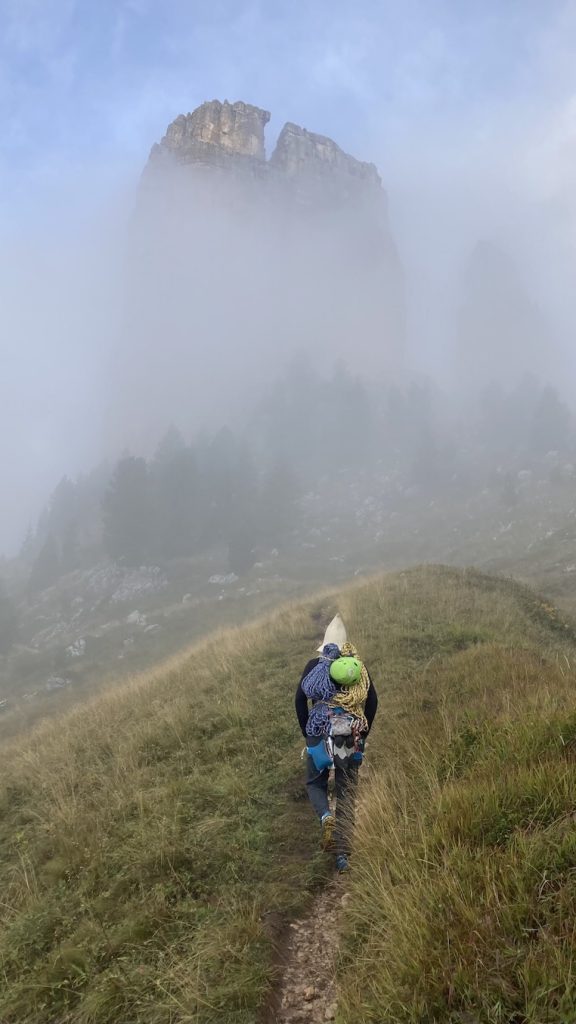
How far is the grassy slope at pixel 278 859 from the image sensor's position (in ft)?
8.18

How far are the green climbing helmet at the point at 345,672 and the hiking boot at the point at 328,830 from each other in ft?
3.91

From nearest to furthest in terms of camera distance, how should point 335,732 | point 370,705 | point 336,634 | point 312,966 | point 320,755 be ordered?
point 312,966 → point 335,732 → point 320,755 → point 370,705 → point 336,634

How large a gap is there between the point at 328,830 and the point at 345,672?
141 cm

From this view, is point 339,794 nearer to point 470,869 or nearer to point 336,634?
point 336,634

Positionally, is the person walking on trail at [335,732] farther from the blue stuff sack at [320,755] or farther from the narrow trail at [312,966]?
the narrow trail at [312,966]

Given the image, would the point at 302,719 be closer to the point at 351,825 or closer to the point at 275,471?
the point at 351,825

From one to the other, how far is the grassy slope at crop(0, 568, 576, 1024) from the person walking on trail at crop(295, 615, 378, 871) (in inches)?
13.9

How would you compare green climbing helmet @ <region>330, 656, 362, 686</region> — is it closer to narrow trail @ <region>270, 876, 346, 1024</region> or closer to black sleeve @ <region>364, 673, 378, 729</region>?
black sleeve @ <region>364, 673, 378, 729</region>

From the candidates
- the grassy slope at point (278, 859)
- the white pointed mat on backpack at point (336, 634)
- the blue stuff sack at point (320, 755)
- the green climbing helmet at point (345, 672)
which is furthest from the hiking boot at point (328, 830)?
the white pointed mat on backpack at point (336, 634)

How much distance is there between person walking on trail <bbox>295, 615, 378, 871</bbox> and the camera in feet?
16.0

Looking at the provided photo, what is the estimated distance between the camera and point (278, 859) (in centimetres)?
477

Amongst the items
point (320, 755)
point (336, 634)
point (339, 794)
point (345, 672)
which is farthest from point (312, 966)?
point (336, 634)

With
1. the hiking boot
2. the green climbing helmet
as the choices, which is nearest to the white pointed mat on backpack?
the green climbing helmet

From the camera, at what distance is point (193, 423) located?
12488 centimetres
